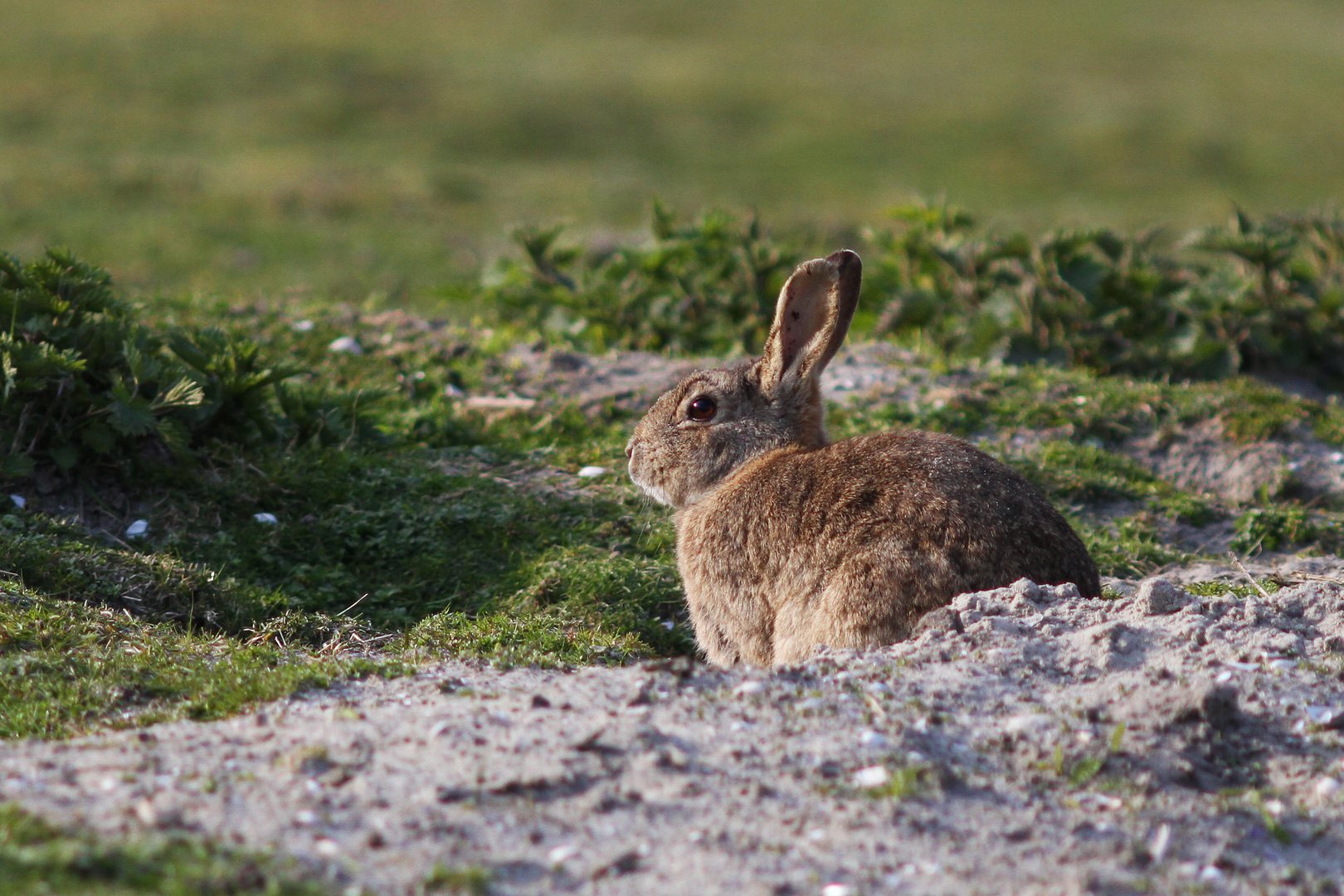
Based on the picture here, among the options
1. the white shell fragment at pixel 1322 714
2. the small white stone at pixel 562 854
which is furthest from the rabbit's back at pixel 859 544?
the small white stone at pixel 562 854

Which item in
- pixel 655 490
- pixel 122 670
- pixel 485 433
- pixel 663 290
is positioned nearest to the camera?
pixel 122 670

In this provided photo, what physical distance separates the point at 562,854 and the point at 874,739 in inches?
41.3

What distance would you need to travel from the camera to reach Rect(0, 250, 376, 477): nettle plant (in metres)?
6.07

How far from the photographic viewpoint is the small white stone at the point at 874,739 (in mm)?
3801

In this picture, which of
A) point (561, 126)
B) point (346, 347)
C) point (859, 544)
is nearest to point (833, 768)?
point (859, 544)

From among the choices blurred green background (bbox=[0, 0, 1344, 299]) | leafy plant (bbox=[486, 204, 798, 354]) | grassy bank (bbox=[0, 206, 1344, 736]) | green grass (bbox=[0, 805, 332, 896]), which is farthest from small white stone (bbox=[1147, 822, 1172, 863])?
blurred green background (bbox=[0, 0, 1344, 299])

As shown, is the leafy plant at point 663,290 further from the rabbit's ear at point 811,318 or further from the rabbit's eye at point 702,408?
the rabbit's ear at point 811,318

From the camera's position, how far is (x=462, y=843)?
3.23 meters

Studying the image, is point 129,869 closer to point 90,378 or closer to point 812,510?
point 812,510

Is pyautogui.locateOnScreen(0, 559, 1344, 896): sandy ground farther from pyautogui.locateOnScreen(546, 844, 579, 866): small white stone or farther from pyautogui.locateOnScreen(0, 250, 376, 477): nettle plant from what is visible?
pyautogui.locateOnScreen(0, 250, 376, 477): nettle plant

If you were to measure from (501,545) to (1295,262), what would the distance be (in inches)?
268

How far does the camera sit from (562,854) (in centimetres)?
323

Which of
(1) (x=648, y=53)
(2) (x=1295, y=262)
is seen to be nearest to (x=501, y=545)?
(2) (x=1295, y=262)

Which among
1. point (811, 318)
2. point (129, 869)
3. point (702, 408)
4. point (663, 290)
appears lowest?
point (129, 869)
